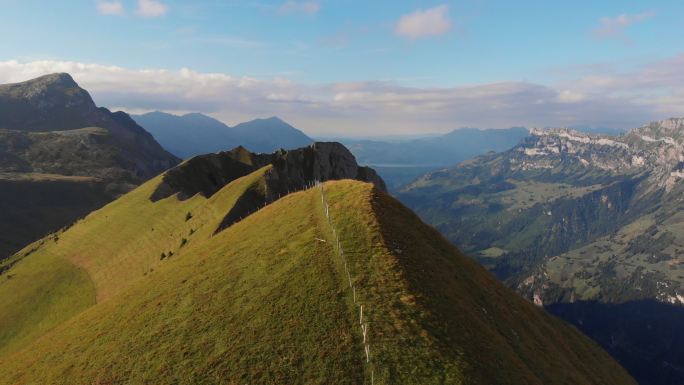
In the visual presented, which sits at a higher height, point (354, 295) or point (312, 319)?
point (354, 295)

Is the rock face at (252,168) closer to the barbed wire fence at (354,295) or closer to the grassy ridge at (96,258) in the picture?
the grassy ridge at (96,258)

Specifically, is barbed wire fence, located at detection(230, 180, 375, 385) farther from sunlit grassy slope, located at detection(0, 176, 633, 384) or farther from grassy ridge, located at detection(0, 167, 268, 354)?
grassy ridge, located at detection(0, 167, 268, 354)

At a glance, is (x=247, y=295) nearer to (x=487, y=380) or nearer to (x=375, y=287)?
(x=375, y=287)

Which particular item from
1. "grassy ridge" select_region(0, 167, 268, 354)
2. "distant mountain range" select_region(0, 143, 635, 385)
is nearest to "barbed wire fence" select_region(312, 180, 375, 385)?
"distant mountain range" select_region(0, 143, 635, 385)

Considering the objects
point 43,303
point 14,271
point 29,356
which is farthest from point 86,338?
point 14,271

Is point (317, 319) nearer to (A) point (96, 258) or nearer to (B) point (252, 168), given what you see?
(A) point (96, 258)

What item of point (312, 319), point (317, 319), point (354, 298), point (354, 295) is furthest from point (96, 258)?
point (354, 298)
